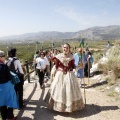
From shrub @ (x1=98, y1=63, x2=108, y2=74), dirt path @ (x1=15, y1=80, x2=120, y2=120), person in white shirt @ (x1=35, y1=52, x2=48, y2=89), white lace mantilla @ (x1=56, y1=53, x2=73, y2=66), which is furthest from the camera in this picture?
shrub @ (x1=98, y1=63, x2=108, y2=74)

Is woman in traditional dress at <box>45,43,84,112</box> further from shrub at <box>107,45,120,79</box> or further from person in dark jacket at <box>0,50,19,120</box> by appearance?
shrub at <box>107,45,120,79</box>

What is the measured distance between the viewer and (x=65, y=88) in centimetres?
633

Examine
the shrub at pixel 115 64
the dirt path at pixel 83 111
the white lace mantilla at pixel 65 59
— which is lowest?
the dirt path at pixel 83 111

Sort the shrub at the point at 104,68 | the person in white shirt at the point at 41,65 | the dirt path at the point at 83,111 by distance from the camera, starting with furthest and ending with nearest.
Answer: the shrub at the point at 104,68 < the person in white shirt at the point at 41,65 < the dirt path at the point at 83,111

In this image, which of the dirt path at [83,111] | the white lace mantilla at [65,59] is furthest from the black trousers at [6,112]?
A: the white lace mantilla at [65,59]

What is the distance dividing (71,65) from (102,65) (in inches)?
254

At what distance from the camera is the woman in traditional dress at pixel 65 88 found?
6.27m

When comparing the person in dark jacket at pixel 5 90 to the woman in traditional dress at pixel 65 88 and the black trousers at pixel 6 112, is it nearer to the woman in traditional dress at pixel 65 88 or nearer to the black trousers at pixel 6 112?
the black trousers at pixel 6 112

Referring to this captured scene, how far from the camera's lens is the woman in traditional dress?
627cm

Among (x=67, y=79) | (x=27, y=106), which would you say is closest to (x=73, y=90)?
(x=67, y=79)

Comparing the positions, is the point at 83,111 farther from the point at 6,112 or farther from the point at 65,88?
the point at 6,112

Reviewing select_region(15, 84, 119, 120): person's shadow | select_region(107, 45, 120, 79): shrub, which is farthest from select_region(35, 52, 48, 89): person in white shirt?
select_region(107, 45, 120, 79): shrub

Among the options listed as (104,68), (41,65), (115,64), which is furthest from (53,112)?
(104,68)

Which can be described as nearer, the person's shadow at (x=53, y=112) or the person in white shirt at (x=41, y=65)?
the person's shadow at (x=53, y=112)
